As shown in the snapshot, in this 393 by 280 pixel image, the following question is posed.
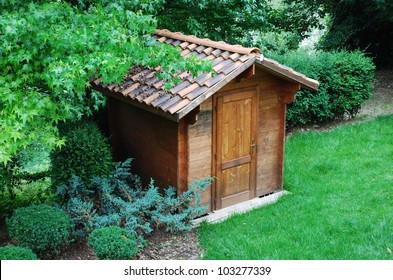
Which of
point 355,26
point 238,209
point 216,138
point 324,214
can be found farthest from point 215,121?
point 355,26

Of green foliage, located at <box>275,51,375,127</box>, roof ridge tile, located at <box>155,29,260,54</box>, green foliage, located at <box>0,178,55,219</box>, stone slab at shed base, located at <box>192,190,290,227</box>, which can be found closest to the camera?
roof ridge tile, located at <box>155,29,260,54</box>

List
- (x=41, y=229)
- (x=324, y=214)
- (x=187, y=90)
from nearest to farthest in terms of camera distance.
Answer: (x=41, y=229) → (x=187, y=90) → (x=324, y=214)

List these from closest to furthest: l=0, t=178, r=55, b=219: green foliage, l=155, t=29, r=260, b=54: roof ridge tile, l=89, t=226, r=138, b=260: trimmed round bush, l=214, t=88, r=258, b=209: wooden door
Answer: l=89, t=226, r=138, b=260: trimmed round bush, l=155, t=29, r=260, b=54: roof ridge tile, l=214, t=88, r=258, b=209: wooden door, l=0, t=178, r=55, b=219: green foliage

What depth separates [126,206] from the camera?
26.1 ft

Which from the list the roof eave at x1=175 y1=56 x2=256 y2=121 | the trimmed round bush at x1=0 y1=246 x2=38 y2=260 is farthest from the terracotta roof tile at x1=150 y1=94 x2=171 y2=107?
the trimmed round bush at x1=0 y1=246 x2=38 y2=260

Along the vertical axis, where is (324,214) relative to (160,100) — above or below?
below

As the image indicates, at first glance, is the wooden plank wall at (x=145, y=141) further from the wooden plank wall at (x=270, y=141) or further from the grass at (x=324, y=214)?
the wooden plank wall at (x=270, y=141)

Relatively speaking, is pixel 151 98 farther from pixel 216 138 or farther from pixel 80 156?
pixel 80 156

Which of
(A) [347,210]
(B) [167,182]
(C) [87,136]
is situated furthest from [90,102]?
(A) [347,210]

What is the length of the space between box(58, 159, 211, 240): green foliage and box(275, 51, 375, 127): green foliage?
531 centimetres

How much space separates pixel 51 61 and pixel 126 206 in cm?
238

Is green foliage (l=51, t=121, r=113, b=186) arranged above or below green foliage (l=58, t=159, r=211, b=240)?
above

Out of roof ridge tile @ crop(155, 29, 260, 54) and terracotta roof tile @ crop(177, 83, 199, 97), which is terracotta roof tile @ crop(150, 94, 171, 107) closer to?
terracotta roof tile @ crop(177, 83, 199, 97)

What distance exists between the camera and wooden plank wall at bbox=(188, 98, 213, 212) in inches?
327
